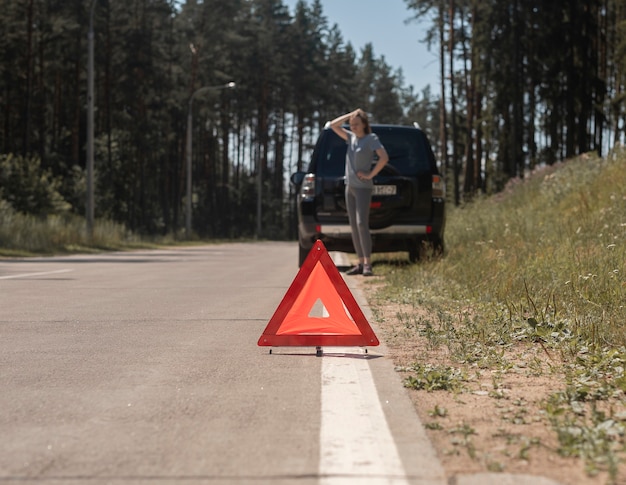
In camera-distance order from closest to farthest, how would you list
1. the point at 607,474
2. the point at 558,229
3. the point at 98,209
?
Result: 1. the point at 607,474
2. the point at 558,229
3. the point at 98,209

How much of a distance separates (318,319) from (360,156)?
5587 millimetres

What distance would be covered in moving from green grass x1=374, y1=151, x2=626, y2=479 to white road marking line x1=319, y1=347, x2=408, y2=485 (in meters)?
0.39

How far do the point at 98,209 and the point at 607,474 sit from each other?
157ft

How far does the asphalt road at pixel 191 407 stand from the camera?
3.24 m

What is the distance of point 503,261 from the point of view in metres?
10.6

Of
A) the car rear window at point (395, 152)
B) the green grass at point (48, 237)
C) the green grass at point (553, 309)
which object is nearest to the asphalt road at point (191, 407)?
the green grass at point (553, 309)

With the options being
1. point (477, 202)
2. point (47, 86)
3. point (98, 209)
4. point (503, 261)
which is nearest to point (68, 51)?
point (47, 86)

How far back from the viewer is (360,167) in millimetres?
11453

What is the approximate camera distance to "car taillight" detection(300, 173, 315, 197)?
44.2 ft

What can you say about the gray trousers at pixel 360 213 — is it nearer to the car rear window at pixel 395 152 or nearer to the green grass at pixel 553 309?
the green grass at pixel 553 309

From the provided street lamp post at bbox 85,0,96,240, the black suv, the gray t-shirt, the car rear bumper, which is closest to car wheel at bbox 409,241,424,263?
the black suv

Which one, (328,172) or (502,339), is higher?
(328,172)

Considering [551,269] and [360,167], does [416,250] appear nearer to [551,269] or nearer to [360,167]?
[360,167]

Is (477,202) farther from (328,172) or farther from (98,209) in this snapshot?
(98,209)
